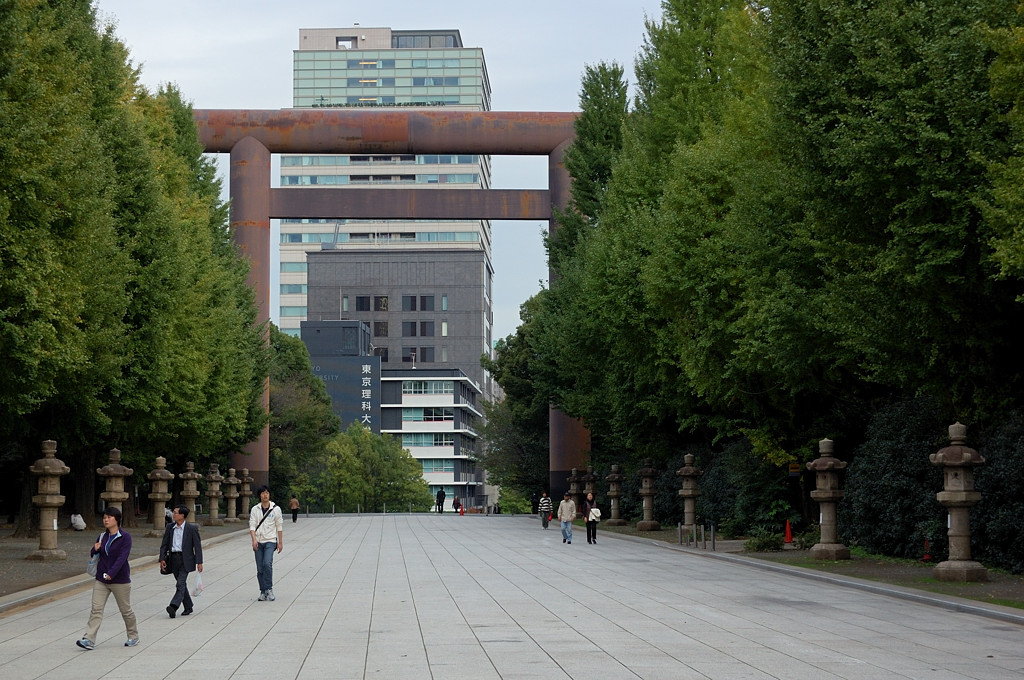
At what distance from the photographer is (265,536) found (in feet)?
62.4

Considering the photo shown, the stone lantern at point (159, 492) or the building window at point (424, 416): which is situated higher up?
the building window at point (424, 416)

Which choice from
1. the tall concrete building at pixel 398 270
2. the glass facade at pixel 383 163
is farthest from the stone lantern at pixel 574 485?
the glass facade at pixel 383 163

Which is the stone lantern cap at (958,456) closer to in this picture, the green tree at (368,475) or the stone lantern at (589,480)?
the stone lantern at (589,480)

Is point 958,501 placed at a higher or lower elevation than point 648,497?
higher

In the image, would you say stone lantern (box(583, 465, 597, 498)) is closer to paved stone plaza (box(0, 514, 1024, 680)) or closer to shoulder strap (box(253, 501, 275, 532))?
paved stone plaza (box(0, 514, 1024, 680))

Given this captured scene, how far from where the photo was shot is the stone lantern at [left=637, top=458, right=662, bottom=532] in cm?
4462

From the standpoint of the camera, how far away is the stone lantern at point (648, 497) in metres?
Answer: 44.6

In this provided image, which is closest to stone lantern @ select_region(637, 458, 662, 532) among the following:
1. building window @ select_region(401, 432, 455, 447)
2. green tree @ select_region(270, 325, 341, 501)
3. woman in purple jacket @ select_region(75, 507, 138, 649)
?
green tree @ select_region(270, 325, 341, 501)

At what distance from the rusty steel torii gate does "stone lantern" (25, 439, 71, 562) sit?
26510 millimetres

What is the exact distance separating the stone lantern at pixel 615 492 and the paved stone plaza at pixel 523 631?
24.3 meters

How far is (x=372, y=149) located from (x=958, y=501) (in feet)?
128

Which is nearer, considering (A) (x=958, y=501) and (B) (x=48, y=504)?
(A) (x=958, y=501)

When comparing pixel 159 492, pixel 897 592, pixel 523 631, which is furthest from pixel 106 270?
pixel 897 592

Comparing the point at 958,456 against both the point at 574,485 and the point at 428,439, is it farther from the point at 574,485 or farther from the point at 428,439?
the point at 428,439
